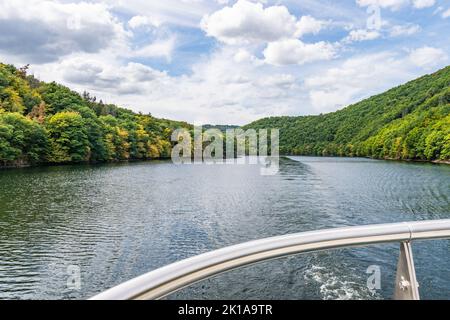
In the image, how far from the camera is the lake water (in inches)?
408

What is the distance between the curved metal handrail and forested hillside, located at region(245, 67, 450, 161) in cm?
8047

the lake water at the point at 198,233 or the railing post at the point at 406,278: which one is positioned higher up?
the railing post at the point at 406,278

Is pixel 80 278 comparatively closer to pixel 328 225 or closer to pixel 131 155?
pixel 328 225

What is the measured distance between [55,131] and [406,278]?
71008mm

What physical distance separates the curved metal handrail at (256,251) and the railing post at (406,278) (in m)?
0.07

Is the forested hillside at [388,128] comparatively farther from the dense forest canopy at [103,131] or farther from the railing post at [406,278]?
the railing post at [406,278]

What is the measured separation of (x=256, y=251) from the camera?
4.76 ft

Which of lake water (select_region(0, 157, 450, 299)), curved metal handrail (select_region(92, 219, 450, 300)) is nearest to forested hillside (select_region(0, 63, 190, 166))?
lake water (select_region(0, 157, 450, 299))

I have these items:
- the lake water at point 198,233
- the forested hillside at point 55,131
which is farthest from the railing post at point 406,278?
the forested hillside at point 55,131

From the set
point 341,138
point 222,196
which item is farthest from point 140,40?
point 341,138

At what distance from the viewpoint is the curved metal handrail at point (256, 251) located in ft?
4.36

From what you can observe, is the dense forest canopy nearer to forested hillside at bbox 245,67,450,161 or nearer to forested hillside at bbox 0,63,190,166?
forested hillside at bbox 0,63,190,166

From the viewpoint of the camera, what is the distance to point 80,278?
36.2 feet

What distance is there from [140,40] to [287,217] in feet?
112
